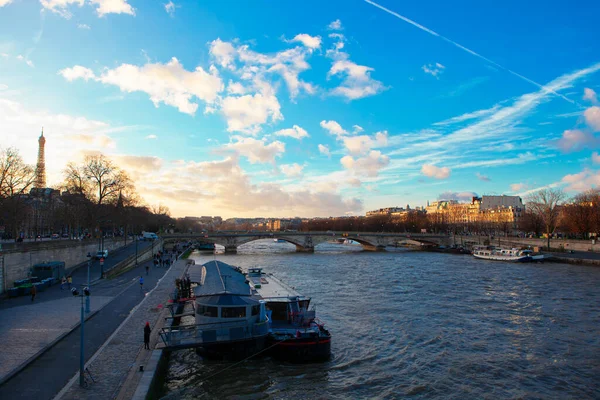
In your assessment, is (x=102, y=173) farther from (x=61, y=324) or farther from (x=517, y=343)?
(x=517, y=343)

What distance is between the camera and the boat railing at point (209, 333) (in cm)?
1397

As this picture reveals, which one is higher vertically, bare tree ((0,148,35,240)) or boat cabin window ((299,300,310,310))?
bare tree ((0,148,35,240))

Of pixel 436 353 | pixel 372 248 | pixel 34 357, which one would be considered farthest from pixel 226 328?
pixel 372 248

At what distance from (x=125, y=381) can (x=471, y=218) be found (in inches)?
6017

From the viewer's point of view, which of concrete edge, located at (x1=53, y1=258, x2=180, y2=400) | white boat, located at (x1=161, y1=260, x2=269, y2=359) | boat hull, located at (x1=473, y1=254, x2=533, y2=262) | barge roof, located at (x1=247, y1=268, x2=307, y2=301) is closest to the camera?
concrete edge, located at (x1=53, y1=258, x2=180, y2=400)

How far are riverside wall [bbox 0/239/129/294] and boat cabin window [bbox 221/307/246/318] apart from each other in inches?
682

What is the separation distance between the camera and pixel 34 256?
1161 inches

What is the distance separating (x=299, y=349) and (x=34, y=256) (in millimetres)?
22966

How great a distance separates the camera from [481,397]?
13.0 meters

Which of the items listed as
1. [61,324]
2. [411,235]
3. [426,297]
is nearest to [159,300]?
[61,324]

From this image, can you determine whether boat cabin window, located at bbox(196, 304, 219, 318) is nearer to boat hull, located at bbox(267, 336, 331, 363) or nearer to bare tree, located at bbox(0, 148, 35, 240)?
boat hull, located at bbox(267, 336, 331, 363)

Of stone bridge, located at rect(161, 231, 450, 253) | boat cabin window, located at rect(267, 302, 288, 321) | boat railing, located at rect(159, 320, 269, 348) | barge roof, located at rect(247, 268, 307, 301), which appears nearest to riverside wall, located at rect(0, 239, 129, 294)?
barge roof, located at rect(247, 268, 307, 301)

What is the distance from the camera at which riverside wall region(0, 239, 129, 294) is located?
999 inches

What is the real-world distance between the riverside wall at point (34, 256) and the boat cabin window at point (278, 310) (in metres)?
17.0
